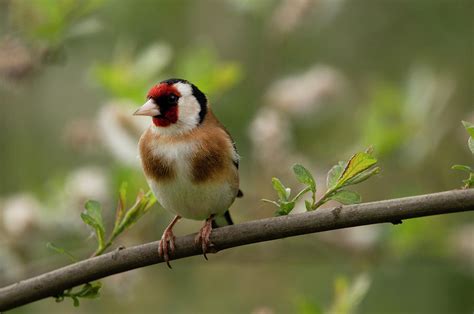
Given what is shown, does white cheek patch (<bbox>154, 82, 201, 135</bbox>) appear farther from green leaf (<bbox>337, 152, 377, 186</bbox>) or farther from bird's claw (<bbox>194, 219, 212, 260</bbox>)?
green leaf (<bbox>337, 152, 377, 186</bbox>)

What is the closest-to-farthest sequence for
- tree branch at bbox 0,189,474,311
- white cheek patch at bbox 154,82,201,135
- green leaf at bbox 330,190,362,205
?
tree branch at bbox 0,189,474,311
green leaf at bbox 330,190,362,205
white cheek patch at bbox 154,82,201,135

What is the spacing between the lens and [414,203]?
5.54ft

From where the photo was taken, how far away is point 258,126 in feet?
11.0

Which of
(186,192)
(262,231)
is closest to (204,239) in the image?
(262,231)

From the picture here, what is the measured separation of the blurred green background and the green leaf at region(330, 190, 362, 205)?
1.52ft

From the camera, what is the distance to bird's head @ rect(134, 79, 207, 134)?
2.59 m

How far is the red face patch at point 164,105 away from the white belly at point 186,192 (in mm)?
100

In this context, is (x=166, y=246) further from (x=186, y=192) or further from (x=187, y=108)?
(x=187, y=108)

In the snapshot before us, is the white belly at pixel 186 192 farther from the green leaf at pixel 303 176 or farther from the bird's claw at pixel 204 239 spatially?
the green leaf at pixel 303 176

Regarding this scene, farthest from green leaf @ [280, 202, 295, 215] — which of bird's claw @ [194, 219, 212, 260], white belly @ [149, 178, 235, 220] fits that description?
white belly @ [149, 178, 235, 220]

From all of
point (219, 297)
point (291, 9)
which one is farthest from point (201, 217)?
point (219, 297)

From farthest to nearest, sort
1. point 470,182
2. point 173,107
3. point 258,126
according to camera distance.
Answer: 1. point 258,126
2. point 173,107
3. point 470,182

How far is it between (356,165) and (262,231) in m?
0.22

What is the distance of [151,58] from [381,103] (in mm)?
987
